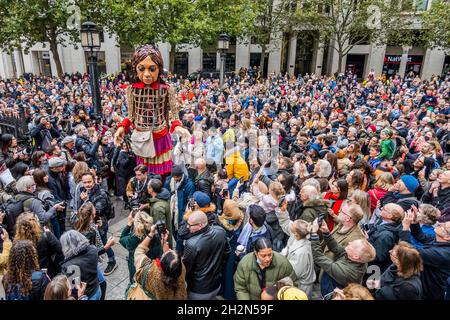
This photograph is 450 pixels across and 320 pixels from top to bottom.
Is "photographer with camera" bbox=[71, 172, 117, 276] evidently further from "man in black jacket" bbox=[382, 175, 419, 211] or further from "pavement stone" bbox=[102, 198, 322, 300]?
"man in black jacket" bbox=[382, 175, 419, 211]

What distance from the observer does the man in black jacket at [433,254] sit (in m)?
3.10

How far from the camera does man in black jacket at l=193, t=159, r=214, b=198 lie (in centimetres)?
492

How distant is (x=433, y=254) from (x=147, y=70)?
408 cm

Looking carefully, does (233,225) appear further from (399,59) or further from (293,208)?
(399,59)

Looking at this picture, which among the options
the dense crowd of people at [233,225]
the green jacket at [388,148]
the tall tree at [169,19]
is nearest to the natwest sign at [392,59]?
the tall tree at [169,19]

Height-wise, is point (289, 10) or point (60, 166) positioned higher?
point (289, 10)

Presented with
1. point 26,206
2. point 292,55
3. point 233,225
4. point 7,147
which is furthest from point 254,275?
point 292,55

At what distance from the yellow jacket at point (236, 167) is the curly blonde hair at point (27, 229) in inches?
132

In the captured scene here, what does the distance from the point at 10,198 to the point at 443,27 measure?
2994 cm

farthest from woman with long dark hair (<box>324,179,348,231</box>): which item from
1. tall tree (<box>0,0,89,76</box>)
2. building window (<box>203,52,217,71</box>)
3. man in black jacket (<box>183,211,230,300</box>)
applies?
building window (<box>203,52,217,71</box>)

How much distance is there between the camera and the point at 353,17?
2597 cm

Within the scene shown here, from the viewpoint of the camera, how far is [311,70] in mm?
35750
